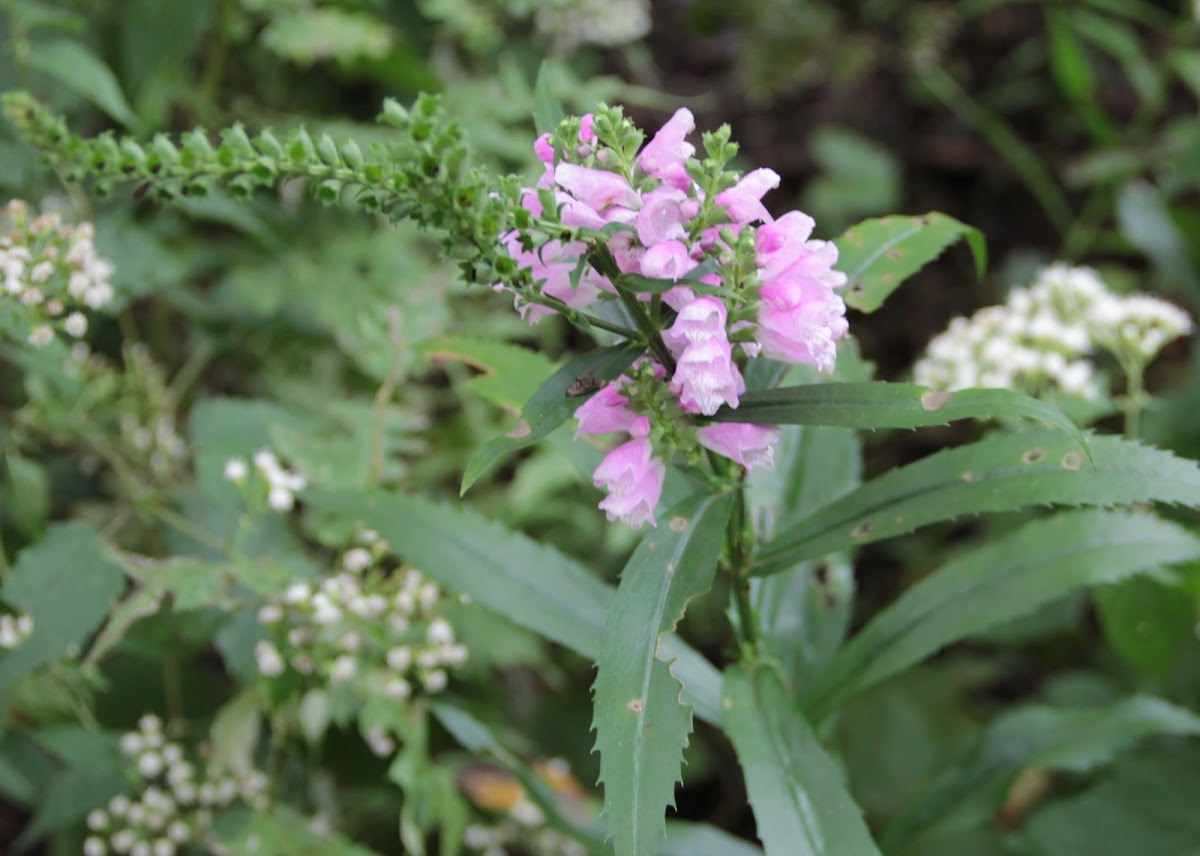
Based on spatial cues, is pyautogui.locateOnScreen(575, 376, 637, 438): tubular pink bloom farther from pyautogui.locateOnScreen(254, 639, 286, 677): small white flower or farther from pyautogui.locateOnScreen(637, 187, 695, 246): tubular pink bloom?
pyautogui.locateOnScreen(254, 639, 286, 677): small white flower

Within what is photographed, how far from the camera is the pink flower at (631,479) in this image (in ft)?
3.10

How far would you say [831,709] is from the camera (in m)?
1.31

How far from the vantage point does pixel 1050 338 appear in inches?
66.0

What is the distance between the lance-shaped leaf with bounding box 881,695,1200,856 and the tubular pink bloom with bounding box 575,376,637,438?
33.8 inches

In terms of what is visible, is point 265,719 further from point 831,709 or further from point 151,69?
point 151,69

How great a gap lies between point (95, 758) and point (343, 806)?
18.8 inches

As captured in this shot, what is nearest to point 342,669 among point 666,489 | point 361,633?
point 361,633

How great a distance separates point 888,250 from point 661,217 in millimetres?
453

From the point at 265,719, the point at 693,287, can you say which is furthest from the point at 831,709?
the point at 265,719

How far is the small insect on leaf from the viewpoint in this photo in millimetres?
914

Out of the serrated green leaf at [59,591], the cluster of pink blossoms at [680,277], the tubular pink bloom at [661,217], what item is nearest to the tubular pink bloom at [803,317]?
the cluster of pink blossoms at [680,277]

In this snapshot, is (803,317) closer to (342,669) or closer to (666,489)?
(666,489)

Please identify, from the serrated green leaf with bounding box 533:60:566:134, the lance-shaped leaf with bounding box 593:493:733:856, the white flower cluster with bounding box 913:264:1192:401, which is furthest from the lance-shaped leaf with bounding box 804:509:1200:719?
the serrated green leaf with bounding box 533:60:566:134

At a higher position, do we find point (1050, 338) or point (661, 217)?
point (1050, 338)
